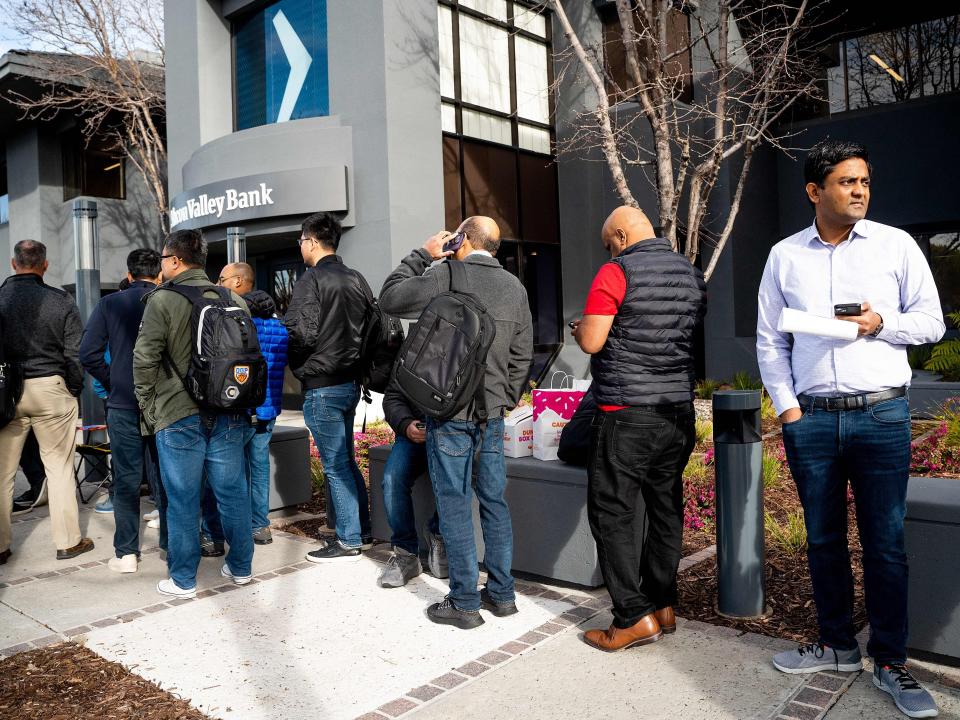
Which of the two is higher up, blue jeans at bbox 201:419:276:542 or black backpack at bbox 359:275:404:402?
black backpack at bbox 359:275:404:402

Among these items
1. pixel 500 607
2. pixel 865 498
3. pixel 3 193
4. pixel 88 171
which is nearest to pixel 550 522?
pixel 500 607

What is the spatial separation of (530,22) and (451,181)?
389 cm

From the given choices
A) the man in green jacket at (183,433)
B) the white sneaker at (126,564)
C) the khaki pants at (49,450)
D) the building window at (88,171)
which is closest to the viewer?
the man in green jacket at (183,433)

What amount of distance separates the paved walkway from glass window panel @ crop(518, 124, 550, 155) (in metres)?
11.3

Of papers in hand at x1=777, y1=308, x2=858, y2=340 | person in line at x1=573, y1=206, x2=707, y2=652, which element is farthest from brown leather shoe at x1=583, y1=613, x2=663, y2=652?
papers in hand at x1=777, y1=308, x2=858, y2=340

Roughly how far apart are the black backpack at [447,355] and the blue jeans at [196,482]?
1449 millimetres

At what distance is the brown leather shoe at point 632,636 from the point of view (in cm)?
375

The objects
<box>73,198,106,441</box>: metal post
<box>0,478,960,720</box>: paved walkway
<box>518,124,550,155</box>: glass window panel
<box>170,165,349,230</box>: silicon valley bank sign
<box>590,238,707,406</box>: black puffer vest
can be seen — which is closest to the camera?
<box>0,478,960,720</box>: paved walkway

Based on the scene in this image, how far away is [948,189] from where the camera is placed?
13.5 m

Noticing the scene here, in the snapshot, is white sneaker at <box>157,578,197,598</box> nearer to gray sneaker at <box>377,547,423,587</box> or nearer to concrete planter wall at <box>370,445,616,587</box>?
gray sneaker at <box>377,547,423,587</box>

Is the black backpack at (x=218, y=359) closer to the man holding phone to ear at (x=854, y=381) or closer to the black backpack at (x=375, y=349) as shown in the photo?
Result: the black backpack at (x=375, y=349)

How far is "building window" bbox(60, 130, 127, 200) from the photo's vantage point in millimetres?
20891

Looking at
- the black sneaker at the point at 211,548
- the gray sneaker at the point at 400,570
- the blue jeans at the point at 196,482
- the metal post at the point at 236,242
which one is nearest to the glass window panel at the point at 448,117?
the metal post at the point at 236,242

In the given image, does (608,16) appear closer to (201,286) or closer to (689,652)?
(201,286)
